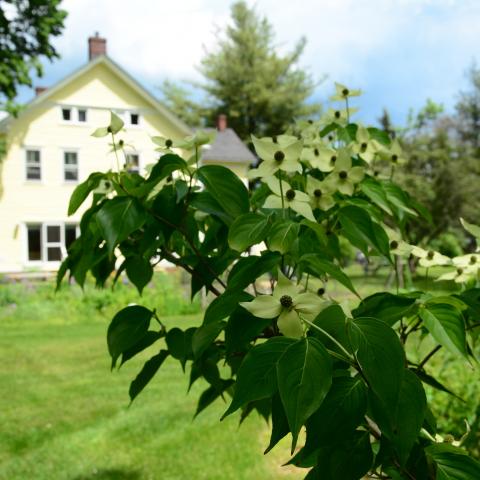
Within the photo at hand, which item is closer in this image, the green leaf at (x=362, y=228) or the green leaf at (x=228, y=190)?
the green leaf at (x=228, y=190)

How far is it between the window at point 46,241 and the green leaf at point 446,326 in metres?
19.2

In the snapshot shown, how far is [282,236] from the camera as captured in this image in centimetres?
91

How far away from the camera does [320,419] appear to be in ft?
2.51

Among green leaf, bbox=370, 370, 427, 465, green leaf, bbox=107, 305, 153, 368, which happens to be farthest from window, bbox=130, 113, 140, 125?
green leaf, bbox=370, 370, 427, 465

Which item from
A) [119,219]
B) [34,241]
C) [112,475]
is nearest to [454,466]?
[119,219]

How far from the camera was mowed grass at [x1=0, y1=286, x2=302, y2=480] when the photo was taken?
3789 millimetres

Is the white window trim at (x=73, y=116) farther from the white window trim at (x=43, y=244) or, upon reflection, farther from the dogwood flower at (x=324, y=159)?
the dogwood flower at (x=324, y=159)

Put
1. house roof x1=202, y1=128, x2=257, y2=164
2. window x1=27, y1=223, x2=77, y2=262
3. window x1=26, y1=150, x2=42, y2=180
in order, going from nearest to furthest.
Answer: window x1=27, y1=223, x2=77, y2=262
window x1=26, y1=150, x2=42, y2=180
house roof x1=202, y1=128, x2=257, y2=164

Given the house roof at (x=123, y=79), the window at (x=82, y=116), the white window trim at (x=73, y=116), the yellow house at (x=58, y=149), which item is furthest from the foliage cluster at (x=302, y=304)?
the window at (x=82, y=116)

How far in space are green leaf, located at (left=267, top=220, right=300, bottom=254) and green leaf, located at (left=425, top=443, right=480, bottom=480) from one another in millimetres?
388

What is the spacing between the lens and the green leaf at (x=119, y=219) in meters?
1.00

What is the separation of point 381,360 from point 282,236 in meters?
0.27

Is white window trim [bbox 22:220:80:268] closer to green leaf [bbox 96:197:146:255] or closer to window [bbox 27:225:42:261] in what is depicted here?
window [bbox 27:225:42:261]

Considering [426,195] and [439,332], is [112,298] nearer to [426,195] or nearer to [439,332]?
[439,332]
